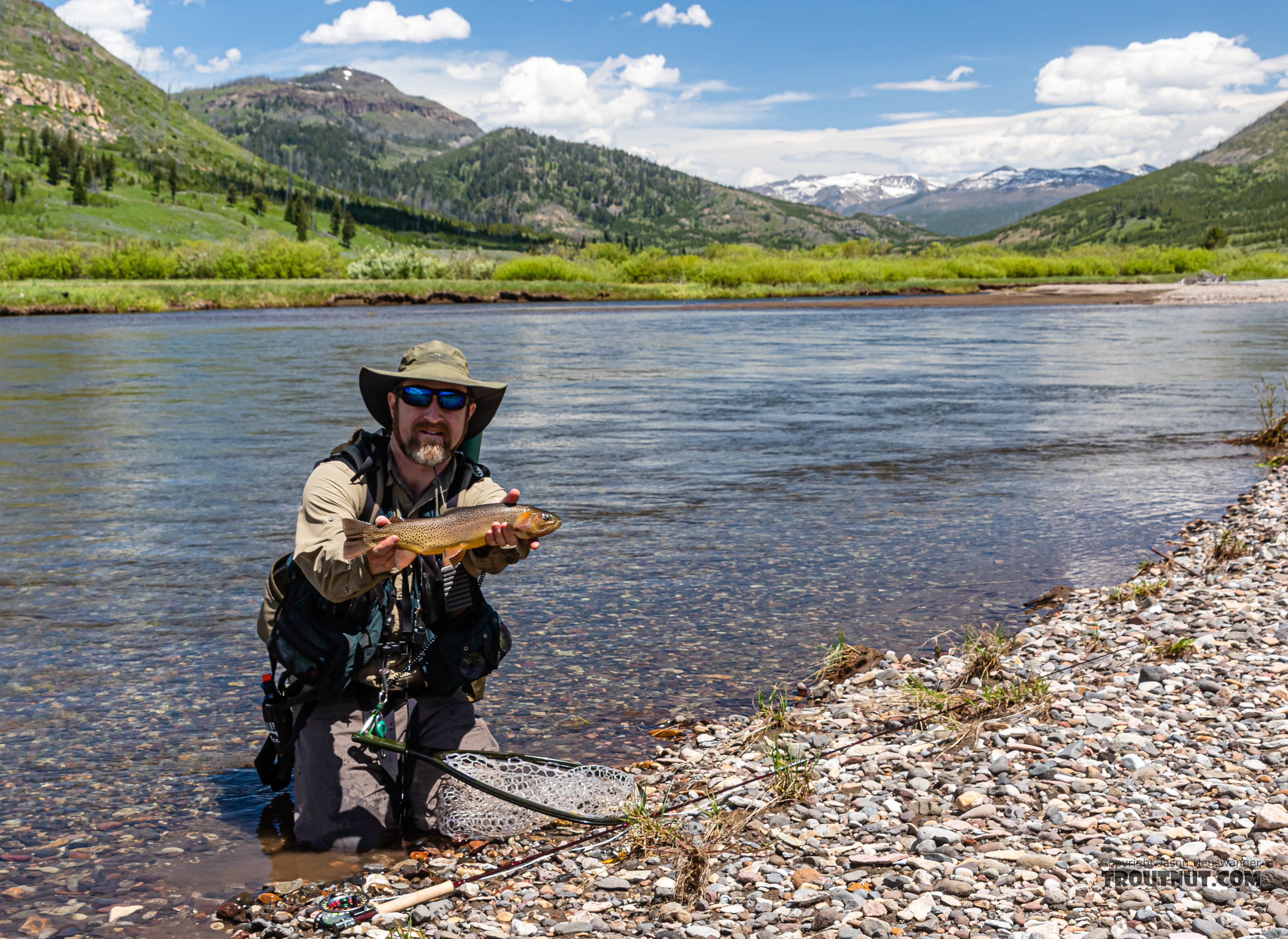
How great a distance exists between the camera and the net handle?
510 centimetres

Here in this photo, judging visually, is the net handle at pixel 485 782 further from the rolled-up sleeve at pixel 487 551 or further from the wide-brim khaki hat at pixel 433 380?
the wide-brim khaki hat at pixel 433 380

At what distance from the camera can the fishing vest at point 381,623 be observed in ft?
16.6

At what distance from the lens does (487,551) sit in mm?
5020

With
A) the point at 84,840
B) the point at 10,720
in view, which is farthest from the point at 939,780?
the point at 10,720

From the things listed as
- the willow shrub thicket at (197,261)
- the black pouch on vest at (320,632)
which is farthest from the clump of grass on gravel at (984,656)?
the willow shrub thicket at (197,261)

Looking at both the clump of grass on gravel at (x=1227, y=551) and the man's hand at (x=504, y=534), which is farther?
the clump of grass on gravel at (x=1227, y=551)

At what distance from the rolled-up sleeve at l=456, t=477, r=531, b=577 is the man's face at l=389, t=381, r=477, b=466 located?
0.24m

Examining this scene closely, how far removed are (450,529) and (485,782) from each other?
4.89ft

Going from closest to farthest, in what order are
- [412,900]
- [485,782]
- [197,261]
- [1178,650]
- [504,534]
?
1. [412,900]
2. [504,534]
3. [485,782]
4. [1178,650]
5. [197,261]

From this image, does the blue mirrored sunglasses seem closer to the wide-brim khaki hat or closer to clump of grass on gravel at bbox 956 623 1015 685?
the wide-brim khaki hat

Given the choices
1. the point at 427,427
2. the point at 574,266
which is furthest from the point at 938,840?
the point at 574,266

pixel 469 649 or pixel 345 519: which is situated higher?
pixel 345 519

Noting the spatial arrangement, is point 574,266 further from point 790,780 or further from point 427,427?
point 790,780

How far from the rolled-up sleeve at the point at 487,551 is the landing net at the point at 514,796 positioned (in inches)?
38.7
